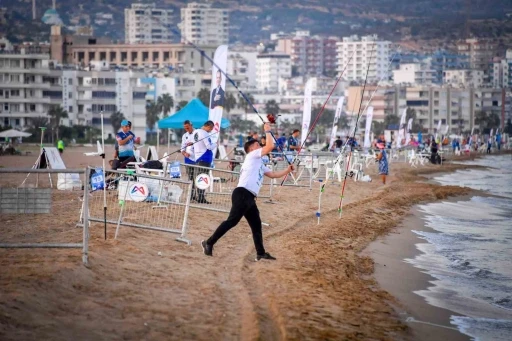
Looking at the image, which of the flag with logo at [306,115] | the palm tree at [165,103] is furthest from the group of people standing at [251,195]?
the palm tree at [165,103]

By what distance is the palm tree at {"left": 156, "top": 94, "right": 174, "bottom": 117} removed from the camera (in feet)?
391

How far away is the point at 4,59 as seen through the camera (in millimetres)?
99688

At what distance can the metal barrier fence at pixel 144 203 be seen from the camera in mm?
13562

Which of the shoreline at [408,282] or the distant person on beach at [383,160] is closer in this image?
the shoreline at [408,282]

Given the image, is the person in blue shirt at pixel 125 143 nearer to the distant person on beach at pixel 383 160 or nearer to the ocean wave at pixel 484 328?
the ocean wave at pixel 484 328

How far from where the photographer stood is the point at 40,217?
14719 millimetres

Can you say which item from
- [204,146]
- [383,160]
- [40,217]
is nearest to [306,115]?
[383,160]

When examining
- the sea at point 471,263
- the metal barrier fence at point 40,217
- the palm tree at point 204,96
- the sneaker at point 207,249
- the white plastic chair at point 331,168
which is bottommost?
the sea at point 471,263

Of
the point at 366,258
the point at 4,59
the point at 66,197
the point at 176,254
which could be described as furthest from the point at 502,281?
the point at 4,59

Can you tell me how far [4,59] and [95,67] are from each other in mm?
20049

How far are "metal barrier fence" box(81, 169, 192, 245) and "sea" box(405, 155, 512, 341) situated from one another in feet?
10.7

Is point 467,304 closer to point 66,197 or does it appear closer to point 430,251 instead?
point 430,251

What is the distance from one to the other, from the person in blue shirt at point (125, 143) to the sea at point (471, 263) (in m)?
5.19

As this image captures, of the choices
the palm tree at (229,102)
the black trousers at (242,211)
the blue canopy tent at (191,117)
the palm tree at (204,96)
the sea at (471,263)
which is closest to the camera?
the sea at (471,263)
